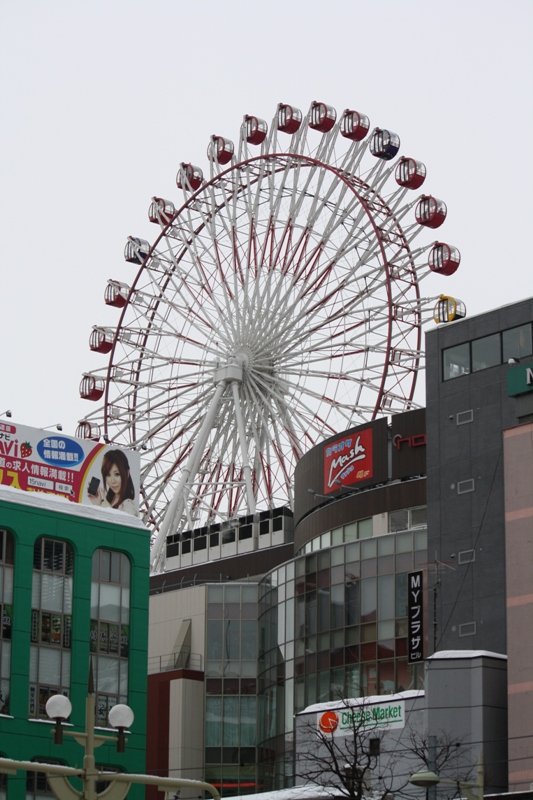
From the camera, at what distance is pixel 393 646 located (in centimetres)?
6178

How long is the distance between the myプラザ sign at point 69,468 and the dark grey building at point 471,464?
14204 mm

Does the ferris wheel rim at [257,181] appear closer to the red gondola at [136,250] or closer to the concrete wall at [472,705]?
the red gondola at [136,250]

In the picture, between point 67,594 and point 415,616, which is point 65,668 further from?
point 415,616

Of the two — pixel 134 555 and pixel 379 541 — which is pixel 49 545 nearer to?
pixel 134 555

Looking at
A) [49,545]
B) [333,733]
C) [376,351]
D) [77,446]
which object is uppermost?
[376,351]

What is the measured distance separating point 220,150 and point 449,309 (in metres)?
23.4

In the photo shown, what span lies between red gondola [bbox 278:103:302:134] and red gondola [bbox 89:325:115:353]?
1496cm

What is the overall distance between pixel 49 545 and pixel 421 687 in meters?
15.7

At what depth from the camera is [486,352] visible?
197 feet

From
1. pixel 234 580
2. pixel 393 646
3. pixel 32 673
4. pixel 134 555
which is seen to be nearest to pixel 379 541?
pixel 393 646

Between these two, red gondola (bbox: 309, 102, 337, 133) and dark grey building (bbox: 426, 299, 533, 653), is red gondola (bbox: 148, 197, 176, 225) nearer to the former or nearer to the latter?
red gondola (bbox: 309, 102, 337, 133)

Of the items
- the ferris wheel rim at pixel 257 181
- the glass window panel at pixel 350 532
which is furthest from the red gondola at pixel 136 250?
the glass window panel at pixel 350 532

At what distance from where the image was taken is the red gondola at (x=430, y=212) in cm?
7631

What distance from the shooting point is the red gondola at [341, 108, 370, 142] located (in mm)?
80188
